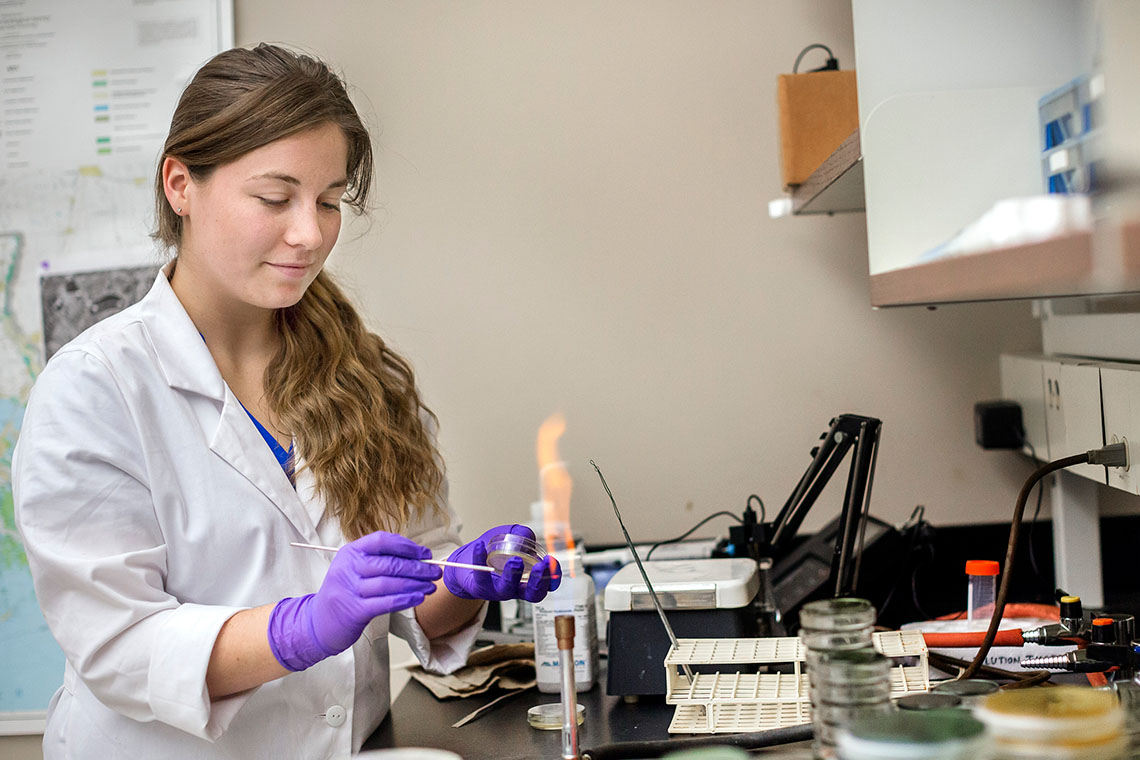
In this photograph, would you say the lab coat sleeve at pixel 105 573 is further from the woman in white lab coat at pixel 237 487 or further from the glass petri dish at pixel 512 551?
the glass petri dish at pixel 512 551

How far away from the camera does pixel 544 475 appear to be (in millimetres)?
2375

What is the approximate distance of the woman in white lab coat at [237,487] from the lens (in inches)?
48.5

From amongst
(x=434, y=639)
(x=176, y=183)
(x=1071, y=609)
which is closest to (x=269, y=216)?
(x=176, y=183)

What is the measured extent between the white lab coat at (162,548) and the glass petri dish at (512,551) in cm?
24

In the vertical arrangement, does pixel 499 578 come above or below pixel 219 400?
below

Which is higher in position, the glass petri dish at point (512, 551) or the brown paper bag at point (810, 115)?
the brown paper bag at point (810, 115)

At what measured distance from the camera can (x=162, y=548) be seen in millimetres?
1295

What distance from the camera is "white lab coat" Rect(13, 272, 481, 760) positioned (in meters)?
1.23

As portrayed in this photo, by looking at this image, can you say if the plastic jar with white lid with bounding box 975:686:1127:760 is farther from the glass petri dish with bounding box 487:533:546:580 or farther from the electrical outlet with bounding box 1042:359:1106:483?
the electrical outlet with bounding box 1042:359:1106:483

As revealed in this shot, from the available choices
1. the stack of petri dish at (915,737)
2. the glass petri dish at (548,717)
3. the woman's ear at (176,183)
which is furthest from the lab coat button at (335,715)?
the stack of petri dish at (915,737)

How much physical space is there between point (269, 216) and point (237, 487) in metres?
0.39

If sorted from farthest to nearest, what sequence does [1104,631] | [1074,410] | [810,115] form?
[810,115], [1074,410], [1104,631]

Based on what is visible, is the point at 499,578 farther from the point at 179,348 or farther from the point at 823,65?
the point at 823,65

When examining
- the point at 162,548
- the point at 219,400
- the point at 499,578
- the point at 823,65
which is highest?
the point at 823,65
